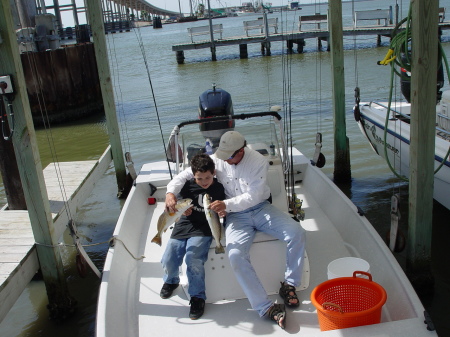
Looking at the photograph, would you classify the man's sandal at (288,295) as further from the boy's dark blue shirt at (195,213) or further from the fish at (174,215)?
the fish at (174,215)

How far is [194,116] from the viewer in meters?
16.1

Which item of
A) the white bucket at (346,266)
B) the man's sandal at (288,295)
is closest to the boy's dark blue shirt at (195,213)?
the man's sandal at (288,295)

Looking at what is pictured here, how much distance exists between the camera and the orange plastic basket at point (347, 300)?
361 cm

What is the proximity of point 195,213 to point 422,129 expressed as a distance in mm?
2263

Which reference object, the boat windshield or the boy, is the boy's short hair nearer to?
the boy

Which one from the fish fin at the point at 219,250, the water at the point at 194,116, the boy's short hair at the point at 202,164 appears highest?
the boy's short hair at the point at 202,164

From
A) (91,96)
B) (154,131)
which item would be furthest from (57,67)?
(154,131)

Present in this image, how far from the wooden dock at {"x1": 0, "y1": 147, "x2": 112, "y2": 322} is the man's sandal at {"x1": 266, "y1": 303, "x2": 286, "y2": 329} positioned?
98.8 inches

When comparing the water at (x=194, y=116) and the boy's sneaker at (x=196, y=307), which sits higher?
the boy's sneaker at (x=196, y=307)

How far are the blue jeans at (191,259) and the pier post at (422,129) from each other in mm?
2064

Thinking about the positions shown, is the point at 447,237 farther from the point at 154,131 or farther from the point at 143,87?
the point at 143,87

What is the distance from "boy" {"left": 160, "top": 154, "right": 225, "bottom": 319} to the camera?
4.51m

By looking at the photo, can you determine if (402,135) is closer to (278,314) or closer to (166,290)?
(278,314)

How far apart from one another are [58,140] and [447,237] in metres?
11.9
